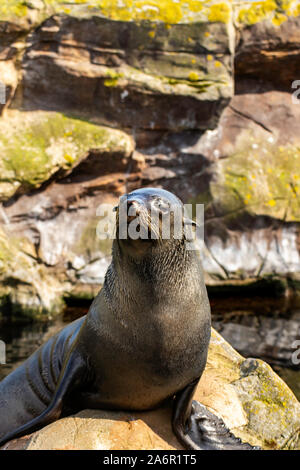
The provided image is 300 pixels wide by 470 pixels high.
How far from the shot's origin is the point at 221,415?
400 centimetres

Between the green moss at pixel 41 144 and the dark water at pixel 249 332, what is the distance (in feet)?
7.72

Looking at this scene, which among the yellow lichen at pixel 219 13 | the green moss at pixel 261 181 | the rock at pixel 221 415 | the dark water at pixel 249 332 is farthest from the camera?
the green moss at pixel 261 181

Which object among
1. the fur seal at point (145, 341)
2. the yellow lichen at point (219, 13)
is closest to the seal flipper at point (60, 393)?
the fur seal at point (145, 341)

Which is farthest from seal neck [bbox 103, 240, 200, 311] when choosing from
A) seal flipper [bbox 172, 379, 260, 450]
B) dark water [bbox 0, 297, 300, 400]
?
dark water [bbox 0, 297, 300, 400]

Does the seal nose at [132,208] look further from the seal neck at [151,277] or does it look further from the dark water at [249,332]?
the dark water at [249,332]

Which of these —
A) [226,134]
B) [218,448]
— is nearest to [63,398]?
[218,448]

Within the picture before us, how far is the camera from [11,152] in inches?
361

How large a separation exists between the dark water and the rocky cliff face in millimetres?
482

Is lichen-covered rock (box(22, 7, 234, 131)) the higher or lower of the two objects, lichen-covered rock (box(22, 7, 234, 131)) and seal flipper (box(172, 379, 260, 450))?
the higher

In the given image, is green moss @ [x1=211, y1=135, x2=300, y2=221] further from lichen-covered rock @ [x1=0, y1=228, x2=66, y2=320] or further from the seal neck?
the seal neck

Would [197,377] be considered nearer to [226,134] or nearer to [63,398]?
[63,398]

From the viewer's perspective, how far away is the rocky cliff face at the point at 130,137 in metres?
9.28

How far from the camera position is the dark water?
291 inches

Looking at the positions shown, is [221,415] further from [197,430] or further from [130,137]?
[130,137]
